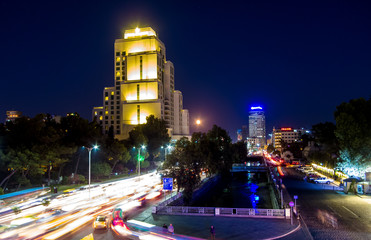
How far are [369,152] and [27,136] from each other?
49.7 meters

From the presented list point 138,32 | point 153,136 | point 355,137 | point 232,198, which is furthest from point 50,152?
point 138,32

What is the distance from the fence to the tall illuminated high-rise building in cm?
9126

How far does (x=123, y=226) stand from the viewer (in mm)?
22141

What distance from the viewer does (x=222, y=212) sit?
26922mm

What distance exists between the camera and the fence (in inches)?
1005

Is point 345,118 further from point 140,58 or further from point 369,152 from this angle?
point 140,58

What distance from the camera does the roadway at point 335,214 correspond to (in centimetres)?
2138

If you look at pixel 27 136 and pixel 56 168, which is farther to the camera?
pixel 56 168

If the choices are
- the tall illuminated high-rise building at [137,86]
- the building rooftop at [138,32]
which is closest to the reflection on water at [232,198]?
the tall illuminated high-rise building at [137,86]

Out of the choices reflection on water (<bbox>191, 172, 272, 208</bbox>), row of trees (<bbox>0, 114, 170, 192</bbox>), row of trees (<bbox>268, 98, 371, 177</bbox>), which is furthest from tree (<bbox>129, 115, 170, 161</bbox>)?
row of trees (<bbox>268, 98, 371, 177</bbox>)

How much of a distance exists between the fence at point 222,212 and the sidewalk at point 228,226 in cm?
80

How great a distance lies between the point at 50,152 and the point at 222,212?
1125 inches

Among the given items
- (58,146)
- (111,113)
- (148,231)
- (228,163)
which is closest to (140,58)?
(111,113)

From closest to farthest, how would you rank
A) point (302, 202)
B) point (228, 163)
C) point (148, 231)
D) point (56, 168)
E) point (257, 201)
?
point (148, 231) < point (302, 202) < point (257, 201) < point (56, 168) < point (228, 163)
